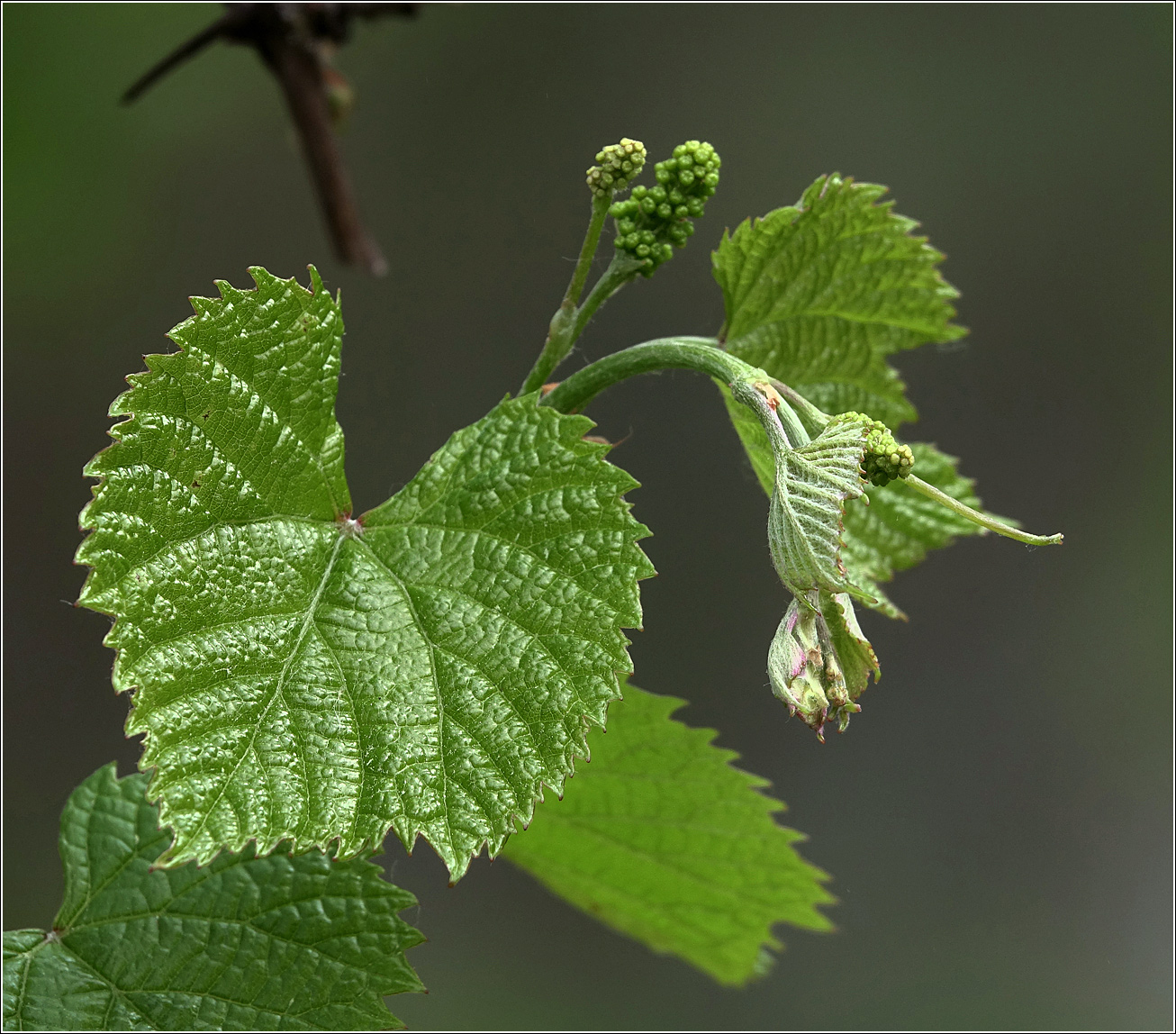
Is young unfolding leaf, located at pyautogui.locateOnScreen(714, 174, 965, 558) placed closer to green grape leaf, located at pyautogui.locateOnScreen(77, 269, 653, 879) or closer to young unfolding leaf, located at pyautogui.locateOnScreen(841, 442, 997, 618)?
young unfolding leaf, located at pyautogui.locateOnScreen(841, 442, 997, 618)

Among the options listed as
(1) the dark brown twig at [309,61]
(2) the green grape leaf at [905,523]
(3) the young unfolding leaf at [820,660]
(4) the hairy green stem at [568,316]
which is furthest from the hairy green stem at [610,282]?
(1) the dark brown twig at [309,61]

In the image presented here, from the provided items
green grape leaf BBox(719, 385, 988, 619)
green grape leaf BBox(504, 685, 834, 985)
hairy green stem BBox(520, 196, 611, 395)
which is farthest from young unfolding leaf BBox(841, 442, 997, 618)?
hairy green stem BBox(520, 196, 611, 395)

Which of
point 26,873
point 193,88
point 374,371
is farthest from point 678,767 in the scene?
point 26,873

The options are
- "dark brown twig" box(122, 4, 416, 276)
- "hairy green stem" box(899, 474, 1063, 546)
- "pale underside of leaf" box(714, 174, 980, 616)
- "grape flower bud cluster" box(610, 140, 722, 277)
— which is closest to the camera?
"hairy green stem" box(899, 474, 1063, 546)

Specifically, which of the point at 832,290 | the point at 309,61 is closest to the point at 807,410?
the point at 832,290

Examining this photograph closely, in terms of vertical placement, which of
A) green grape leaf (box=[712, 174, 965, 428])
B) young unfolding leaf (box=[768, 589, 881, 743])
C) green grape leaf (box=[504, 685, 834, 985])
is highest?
green grape leaf (box=[712, 174, 965, 428])

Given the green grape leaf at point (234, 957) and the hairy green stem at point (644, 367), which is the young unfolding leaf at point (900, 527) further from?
the green grape leaf at point (234, 957)

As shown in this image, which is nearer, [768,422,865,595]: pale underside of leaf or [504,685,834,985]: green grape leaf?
[768,422,865,595]: pale underside of leaf
